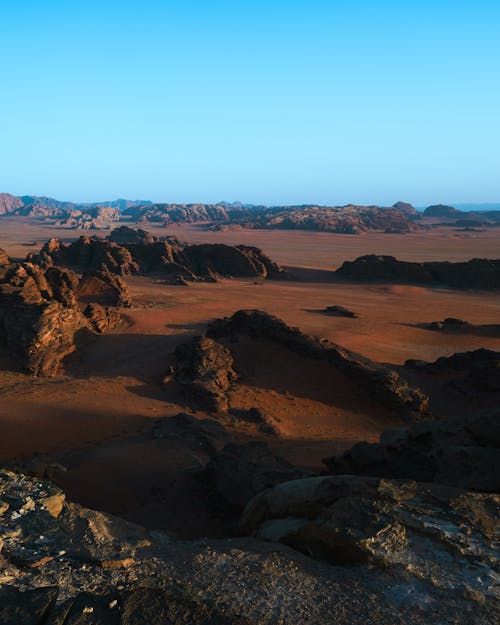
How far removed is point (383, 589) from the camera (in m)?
4.23

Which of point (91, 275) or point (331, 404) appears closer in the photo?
point (331, 404)

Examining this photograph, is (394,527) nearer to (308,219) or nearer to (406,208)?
(308,219)

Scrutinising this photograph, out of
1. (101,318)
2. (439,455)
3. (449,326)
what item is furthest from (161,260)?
(439,455)

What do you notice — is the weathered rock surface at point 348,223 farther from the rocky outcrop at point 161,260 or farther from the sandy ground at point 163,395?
the sandy ground at point 163,395

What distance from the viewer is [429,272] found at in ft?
130

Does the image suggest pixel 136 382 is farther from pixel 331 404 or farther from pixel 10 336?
pixel 331 404

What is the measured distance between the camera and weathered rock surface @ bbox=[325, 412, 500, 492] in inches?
274

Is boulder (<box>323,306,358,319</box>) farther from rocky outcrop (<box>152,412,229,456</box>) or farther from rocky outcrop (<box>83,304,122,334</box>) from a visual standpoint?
rocky outcrop (<box>152,412,229,456</box>)

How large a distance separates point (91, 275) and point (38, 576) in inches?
963

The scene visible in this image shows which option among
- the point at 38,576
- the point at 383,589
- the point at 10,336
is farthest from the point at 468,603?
the point at 10,336

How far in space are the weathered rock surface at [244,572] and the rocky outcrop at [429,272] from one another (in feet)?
116

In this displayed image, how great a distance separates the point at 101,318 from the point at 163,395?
23.7ft

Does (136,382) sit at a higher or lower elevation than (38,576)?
lower

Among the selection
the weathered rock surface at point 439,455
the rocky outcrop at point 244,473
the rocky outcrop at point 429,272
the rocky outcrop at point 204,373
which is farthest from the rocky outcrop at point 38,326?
the rocky outcrop at point 429,272
